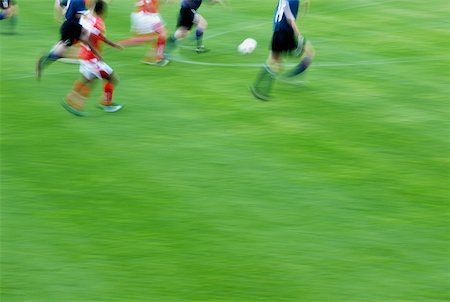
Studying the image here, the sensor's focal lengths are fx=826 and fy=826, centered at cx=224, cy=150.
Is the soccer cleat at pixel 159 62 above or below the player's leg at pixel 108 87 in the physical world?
below

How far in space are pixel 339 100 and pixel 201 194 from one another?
4556 millimetres

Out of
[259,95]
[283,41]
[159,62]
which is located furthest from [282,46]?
[159,62]

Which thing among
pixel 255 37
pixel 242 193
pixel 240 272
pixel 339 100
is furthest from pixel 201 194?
pixel 255 37

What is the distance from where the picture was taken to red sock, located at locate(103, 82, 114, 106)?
1355 centimetres

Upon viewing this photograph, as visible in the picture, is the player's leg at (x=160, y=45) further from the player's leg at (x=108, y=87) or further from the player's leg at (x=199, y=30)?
the player's leg at (x=108, y=87)

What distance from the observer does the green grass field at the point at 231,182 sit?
8.44 meters

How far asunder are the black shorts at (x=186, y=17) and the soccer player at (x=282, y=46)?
123 inches

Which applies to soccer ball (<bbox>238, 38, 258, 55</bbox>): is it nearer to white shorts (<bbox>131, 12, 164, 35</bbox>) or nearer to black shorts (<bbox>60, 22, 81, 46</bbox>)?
white shorts (<bbox>131, 12, 164, 35</bbox>)

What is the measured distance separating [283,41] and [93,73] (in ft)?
10.9

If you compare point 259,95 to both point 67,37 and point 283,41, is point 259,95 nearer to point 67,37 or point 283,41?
point 283,41

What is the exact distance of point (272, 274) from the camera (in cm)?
847

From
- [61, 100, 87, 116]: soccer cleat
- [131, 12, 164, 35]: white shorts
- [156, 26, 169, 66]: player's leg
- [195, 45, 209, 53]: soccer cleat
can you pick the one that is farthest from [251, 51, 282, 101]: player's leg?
[195, 45, 209, 53]: soccer cleat

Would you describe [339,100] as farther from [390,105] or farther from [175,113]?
[175,113]

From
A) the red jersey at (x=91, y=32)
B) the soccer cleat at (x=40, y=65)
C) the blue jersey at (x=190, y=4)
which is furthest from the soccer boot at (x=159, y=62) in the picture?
the red jersey at (x=91, y=32)
